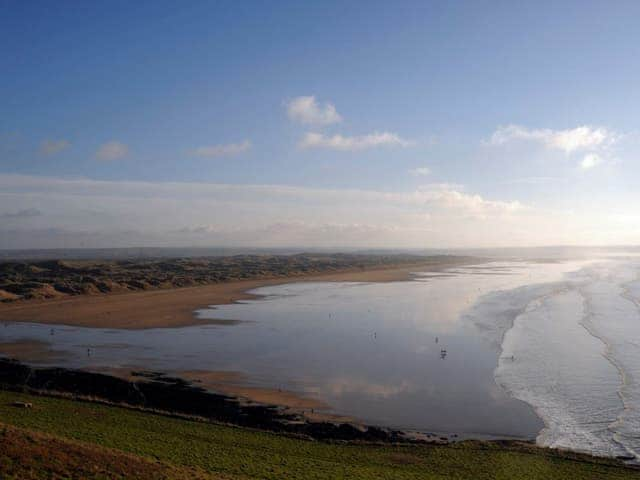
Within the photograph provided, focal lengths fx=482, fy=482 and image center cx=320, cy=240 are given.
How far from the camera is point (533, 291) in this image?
83500mm

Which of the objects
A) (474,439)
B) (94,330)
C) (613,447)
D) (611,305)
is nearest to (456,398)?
(474,439)

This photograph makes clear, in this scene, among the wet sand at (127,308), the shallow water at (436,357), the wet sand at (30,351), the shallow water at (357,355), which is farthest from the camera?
the wet sand at (127,308)

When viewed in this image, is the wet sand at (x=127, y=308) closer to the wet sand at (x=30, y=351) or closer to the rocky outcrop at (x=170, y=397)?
the wet sand at (x=30, y=351)

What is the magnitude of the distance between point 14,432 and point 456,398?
22.7 m

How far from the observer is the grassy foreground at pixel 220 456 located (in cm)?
1711

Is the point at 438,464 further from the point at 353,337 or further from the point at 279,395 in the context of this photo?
the point at 353,337

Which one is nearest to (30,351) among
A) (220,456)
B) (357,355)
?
(357,355)

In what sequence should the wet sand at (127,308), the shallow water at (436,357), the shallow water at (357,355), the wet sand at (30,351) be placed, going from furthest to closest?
the wet sand at (127,308) → the wet sand at (30,351) → the shallow water at (357,355) → the shallow water at (436,357)

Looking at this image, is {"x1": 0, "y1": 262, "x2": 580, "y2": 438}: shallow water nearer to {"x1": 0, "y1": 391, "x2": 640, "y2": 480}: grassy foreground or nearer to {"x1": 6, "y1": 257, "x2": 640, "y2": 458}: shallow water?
{"x1": 6, "y1": 257, "x2": 640, "y2": 458}: shallow water

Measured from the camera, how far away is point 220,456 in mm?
20672

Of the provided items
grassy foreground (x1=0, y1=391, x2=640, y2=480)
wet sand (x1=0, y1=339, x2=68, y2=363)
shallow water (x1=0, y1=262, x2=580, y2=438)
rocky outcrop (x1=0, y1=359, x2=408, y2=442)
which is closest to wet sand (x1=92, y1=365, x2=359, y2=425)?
rocky outcrop (x1=0, y1=359, x2=408, y2=442)

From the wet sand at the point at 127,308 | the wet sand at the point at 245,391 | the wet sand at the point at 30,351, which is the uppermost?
the wet sand at the point at 127,308

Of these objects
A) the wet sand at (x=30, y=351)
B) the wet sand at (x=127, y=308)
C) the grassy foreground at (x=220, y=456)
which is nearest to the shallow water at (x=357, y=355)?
the wet sand at (x=30, y=351)

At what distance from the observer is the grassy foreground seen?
56.1 ft
